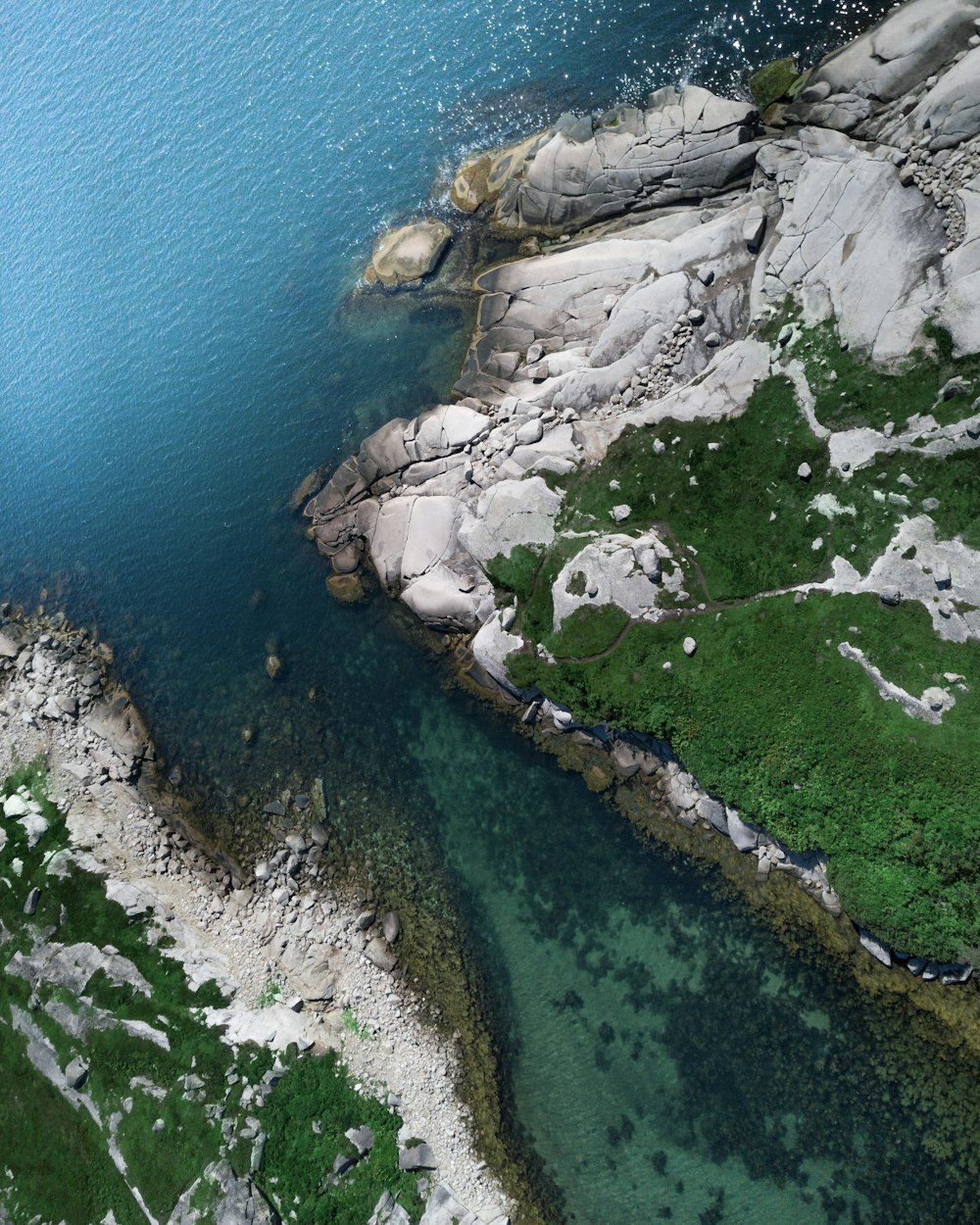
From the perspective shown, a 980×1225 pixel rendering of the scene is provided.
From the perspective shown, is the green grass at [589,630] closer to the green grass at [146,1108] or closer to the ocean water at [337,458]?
the ocean water at [337,458]

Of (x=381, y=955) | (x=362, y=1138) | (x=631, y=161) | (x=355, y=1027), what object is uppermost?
(x=631, y=161)

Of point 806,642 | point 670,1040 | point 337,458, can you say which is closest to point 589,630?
point 806,642

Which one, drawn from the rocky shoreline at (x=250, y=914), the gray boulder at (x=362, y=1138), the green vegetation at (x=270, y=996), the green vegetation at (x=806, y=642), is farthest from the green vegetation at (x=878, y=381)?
the gray boulder at (x=362, y=1138)

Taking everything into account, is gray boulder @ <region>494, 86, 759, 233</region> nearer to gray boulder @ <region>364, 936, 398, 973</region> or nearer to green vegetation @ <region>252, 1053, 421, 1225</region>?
gray boulder @ <region>364, 936, 398, 973</region>

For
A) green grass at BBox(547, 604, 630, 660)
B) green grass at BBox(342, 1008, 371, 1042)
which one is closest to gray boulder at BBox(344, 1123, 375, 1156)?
green grass at BBox(342, 1008, 371, 1042)

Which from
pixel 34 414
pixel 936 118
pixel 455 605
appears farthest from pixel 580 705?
pixel 34 414

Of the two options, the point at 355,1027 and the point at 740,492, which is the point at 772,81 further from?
the point at 355,1027

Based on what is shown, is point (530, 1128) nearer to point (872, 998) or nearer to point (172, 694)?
point (872, 998)
